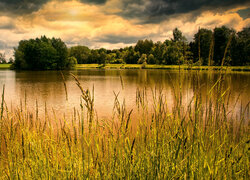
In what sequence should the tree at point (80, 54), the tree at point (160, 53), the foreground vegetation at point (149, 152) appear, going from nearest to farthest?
1. the foreground vegetation at point (149, 152)
2. the tree at point (160, 53)
3. the tree at point (80, 54)

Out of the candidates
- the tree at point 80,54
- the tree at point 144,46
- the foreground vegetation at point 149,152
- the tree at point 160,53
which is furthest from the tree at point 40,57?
the foreground vegetation at point 149,152

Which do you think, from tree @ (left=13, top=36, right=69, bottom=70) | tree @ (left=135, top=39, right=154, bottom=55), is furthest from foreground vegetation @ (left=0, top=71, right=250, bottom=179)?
tree @ (left=135, top=39, right=154, bottom=55)

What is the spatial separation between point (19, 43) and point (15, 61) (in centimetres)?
2039

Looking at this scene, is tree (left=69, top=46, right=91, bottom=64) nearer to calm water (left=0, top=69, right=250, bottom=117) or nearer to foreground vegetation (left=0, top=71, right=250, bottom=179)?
calm water (left=0, top=69, right=250, bottom=117)

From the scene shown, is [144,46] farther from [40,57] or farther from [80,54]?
[40,57]

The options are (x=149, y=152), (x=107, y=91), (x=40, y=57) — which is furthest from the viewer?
(x=40, y=57)

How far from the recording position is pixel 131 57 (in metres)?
93.4

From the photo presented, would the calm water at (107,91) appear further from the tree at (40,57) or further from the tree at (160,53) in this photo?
the tree at (40,57)

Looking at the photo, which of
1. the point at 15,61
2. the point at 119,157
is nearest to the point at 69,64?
the point at 15,61

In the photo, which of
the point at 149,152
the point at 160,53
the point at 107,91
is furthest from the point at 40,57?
the point at 149,152

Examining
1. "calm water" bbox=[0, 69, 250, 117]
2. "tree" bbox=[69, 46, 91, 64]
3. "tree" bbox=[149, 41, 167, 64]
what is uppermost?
"tree" bbox=[69, 46, 91, 64]

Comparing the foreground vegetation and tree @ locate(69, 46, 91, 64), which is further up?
tree @ locate(69, 46, 91, 64)

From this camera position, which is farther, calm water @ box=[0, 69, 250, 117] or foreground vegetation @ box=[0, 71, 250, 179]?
calm water @ box=[0, 69, 250, 117]

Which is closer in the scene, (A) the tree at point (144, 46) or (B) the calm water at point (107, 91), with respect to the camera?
(B) the calm water at point (107, 91)
